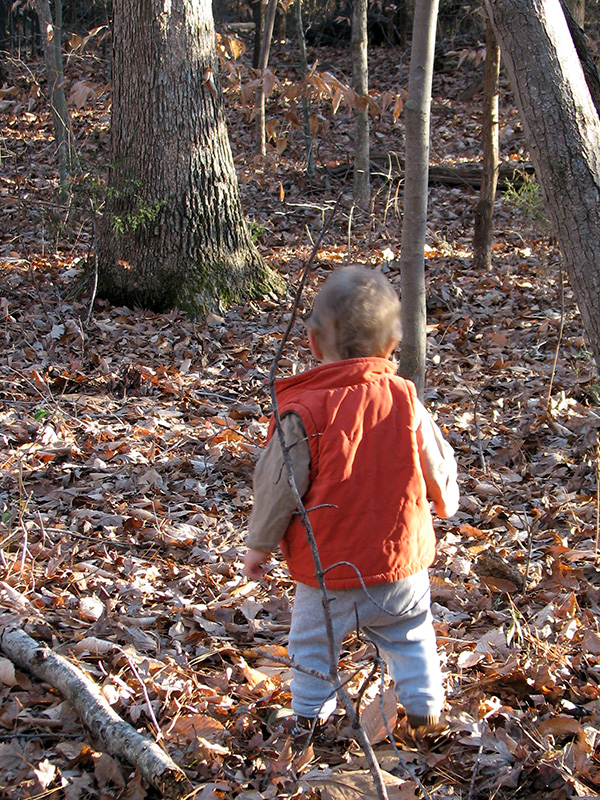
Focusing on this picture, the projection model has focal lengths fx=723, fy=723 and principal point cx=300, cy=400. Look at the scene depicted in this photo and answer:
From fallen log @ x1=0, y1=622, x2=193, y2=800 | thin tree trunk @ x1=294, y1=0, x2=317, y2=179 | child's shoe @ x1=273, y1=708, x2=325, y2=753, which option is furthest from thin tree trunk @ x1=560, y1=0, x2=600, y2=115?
thin tree trunk @ x1=294, y1=0, x2=317, y2=179

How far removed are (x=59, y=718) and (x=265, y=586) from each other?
1.21m

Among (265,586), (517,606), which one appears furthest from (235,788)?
(517,606)

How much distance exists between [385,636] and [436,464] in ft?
1.84

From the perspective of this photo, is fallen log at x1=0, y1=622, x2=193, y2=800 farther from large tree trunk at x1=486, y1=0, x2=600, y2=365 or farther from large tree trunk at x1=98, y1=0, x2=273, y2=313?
large tree trunk at x1=98, y1=0, x2=273, y2=313

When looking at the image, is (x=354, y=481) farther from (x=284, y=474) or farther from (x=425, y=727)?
(x=425, y=727)

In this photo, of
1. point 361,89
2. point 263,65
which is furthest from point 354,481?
point 263,65

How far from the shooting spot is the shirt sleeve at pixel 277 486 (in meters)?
2.03

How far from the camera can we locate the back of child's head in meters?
2.07

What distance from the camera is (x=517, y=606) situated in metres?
3.12

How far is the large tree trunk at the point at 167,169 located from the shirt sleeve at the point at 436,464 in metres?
4.26

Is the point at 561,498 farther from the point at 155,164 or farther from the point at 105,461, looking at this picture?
the point at 155,164

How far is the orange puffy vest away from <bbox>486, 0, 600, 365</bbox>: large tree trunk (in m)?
1.56

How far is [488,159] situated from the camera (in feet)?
24.7

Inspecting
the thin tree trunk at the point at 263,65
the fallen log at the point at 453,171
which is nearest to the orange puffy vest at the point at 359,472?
the thin tree trunk at the point at 263,65
